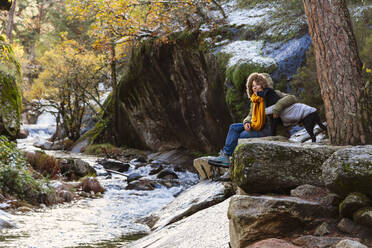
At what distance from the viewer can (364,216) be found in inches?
88.5

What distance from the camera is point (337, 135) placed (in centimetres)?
387

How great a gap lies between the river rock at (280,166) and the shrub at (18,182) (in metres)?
6.39

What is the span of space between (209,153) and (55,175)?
6.52m

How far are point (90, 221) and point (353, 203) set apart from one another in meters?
5.66

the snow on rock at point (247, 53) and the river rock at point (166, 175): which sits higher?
the snow on rock at point (247, 53)

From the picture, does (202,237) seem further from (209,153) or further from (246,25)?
(209,153)

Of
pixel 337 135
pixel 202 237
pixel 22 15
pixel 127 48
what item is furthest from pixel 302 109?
pixel 22 15

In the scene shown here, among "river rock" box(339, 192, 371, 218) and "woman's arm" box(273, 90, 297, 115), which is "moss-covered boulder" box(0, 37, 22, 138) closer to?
"woman's arm" box(273, 90, 297, 115)

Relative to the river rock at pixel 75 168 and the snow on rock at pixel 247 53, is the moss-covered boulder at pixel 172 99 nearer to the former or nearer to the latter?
the snow on rock at pixel 247 53

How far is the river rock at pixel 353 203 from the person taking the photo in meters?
2.33

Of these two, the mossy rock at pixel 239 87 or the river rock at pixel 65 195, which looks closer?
the river rock at pixel 65 195

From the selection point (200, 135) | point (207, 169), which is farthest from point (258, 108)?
point (200, 135)

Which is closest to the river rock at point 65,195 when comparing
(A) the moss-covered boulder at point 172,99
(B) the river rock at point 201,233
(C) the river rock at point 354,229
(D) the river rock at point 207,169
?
(D) the river rock at point 207,169

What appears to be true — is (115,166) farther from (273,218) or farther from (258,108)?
(273,218)
